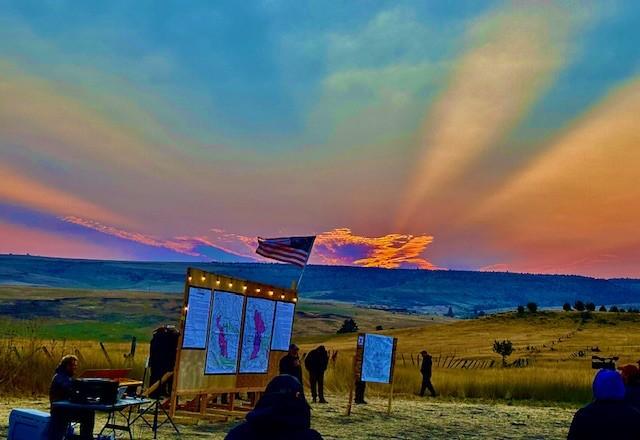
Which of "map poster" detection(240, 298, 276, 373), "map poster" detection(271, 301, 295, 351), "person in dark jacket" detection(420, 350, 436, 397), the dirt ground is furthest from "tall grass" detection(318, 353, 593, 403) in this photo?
"map poster" detection(240, 298, 276, 373)

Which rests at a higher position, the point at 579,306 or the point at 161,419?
the point at 579,306

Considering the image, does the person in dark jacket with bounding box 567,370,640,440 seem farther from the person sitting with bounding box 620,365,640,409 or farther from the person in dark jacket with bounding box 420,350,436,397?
the person in dark jacket with bounding box 420,350,436,397

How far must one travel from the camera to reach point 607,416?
221 inches

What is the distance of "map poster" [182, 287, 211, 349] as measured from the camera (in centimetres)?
1580

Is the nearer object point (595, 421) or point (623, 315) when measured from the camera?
point (595, 421)

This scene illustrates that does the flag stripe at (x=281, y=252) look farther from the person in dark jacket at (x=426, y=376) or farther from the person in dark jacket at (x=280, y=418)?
the person in dark jacket at (x=280, y=418)

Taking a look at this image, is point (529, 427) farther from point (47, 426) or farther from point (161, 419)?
point (47, 426)

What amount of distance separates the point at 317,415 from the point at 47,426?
1041 centimetres

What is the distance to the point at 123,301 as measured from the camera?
159750 millimetres

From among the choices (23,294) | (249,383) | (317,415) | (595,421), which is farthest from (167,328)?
(23,294)

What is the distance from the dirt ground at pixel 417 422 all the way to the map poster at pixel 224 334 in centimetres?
139

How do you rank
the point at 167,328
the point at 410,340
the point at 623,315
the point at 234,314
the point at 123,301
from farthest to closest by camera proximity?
the point at 123,301, the point at 623,315, the point at 410,340, the point at 234,314, the point at 167,328

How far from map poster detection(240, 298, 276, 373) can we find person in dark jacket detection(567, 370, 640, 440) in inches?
522

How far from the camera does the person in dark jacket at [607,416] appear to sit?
556cm
